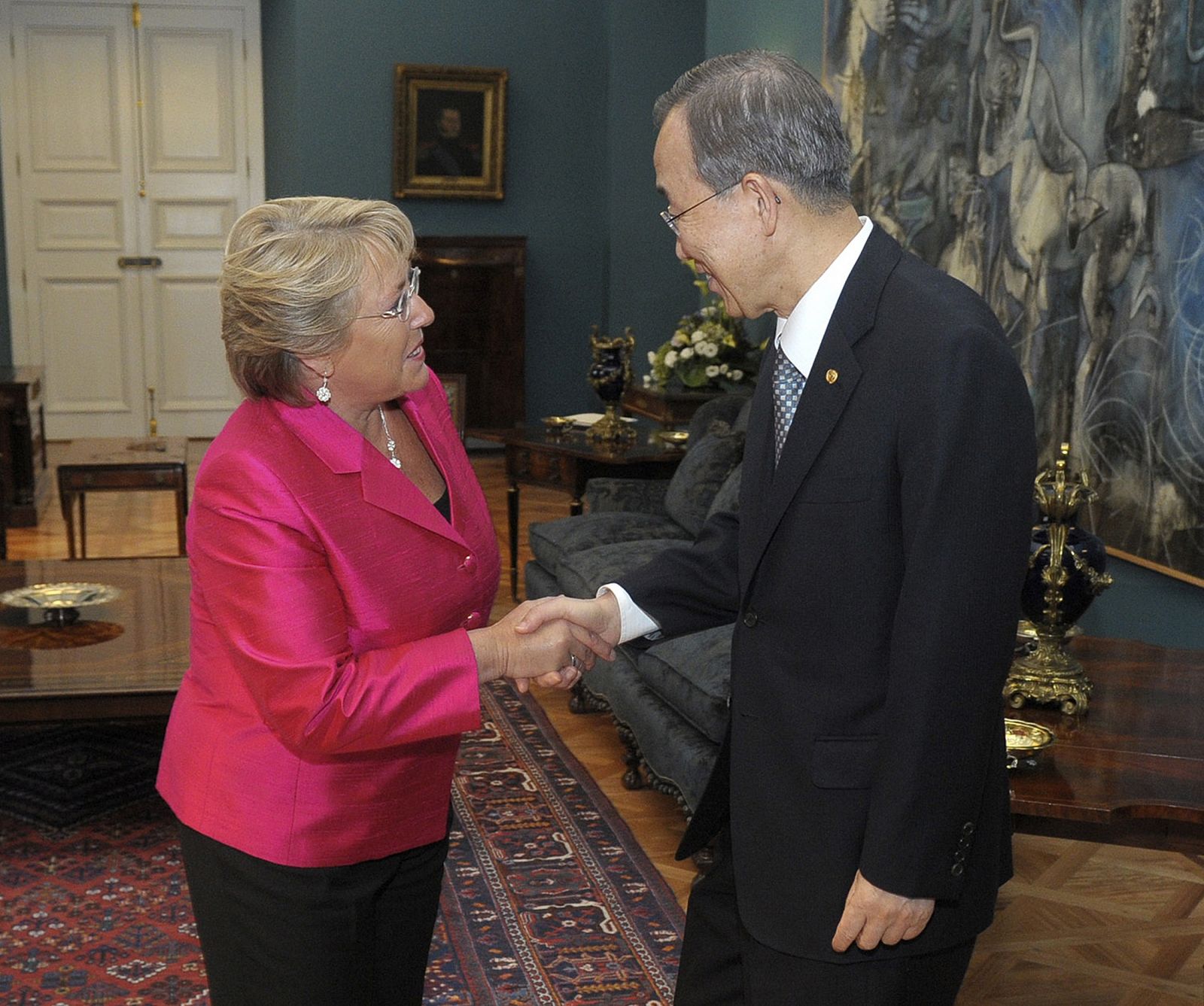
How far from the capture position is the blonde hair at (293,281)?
2.00 metres

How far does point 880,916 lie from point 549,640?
76 centimetres

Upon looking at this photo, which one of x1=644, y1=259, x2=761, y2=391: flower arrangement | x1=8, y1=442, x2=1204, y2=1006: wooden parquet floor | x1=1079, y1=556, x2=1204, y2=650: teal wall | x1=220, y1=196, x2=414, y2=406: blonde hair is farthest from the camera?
x1=644, y1=259, x2=761, y2=391: flower arrangement

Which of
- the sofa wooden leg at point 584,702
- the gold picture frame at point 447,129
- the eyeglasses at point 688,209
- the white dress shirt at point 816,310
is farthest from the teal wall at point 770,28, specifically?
the white dress shirt at point 816,310

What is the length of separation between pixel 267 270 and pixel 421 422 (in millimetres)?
432

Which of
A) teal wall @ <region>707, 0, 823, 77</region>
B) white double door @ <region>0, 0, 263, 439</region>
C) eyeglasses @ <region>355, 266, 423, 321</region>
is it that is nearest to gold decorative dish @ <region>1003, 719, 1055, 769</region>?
eyeglasses @ <region>355, 266, 423, 321</region>

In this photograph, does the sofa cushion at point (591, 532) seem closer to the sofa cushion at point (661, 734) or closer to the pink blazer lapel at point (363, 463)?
the sofa cushion at point (661, 734)

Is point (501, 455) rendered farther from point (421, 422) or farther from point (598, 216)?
point (421, 422)

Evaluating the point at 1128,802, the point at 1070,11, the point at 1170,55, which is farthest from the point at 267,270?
the point at 1070,11

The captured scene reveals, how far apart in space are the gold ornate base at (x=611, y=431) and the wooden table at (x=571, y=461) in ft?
0.14

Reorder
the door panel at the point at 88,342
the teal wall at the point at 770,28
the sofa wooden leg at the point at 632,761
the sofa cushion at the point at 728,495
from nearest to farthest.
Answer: the sofa wooden leg at the point at 632,761, the sofa cushion at the point at 728,495, the teal wall at the point at 770,28, the door panel at the point at 88,342

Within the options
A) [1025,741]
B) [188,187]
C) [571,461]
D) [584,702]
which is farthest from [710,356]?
[188,187]

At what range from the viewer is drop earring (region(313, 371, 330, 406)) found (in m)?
2.09

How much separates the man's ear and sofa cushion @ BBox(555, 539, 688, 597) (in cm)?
311

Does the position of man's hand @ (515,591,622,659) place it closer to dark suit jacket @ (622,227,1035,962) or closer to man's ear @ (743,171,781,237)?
dark suit jacket @ (622,227,1035,962)
